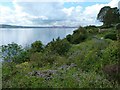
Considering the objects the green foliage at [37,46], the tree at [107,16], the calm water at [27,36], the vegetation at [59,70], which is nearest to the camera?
the vegetation at [59,70]

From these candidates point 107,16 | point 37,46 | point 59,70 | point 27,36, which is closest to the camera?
point 59,70

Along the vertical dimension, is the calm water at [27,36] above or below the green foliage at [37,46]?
above

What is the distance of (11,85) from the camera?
4523 mm

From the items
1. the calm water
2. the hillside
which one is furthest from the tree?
the hillside

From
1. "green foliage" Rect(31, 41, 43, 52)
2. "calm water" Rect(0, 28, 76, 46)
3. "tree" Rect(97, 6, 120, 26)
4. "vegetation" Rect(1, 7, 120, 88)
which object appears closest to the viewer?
"vegetation" Rect(1, 7, 120, 88)

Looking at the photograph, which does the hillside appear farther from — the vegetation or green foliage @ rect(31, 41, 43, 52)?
green foliage @ rect(31, 41, 43, 52)

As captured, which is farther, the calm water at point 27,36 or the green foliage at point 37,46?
the green foliage at point 37,46

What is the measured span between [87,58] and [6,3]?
2.18m

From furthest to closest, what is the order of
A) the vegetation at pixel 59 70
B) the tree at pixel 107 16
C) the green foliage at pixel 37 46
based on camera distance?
the tree at pixel 107 16 < the green foliage at pixel 37 46 < the vegetation at pixel 59 70

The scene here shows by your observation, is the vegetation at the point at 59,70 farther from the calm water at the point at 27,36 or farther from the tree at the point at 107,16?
the tree at the point at 107,16

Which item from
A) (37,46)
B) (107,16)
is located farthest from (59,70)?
(107,16)

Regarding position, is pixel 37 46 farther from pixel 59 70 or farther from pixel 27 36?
pixel 59 70

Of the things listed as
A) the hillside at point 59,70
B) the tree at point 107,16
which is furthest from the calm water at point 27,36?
the tree at point 107,16

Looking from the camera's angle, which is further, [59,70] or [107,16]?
[107,16]
